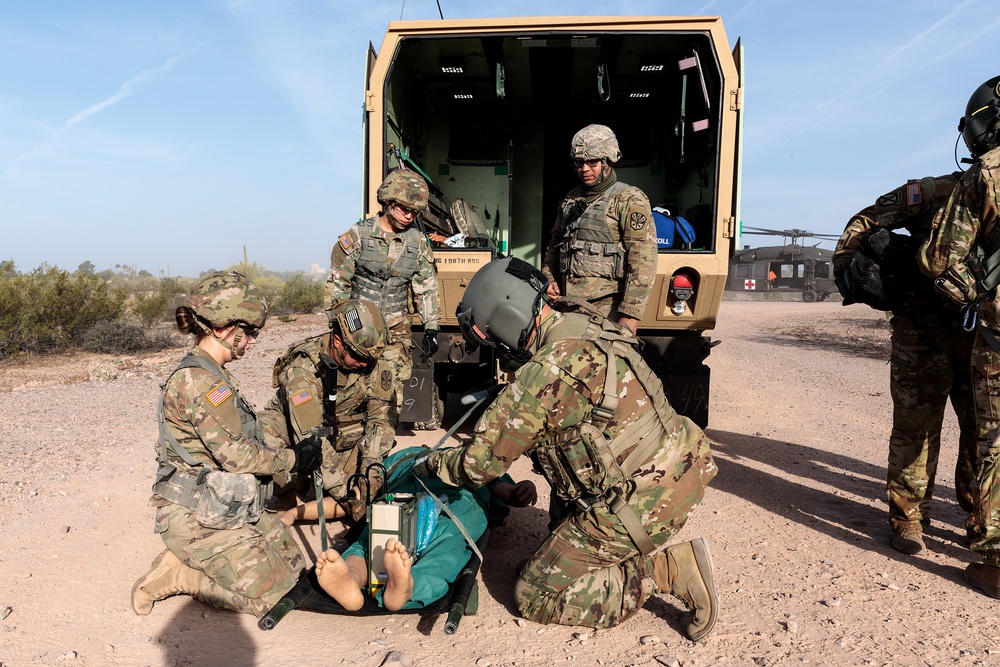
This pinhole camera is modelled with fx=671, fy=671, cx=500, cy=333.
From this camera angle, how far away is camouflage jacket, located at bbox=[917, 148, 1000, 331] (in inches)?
99.1

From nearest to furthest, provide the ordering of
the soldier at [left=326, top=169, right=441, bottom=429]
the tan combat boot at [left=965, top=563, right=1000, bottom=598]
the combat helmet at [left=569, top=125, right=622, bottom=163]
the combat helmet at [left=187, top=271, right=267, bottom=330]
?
the combat helmet at [left=187, top=271, right=267, bottom=330], the tan combat boot at [left=965, top=563, right=1000, bottom=598], the combat helmet at [left=569, top=125, right=622, bottom=163], the soldier at [left=326, top=169, right=441, bottom=429]

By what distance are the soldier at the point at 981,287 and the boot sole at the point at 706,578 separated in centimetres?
114

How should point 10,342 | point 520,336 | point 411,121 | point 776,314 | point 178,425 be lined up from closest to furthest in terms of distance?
point 520,336, point 178,425, point 411,121, point 10,342, point 776,314

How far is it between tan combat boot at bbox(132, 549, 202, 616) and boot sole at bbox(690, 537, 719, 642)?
174cm

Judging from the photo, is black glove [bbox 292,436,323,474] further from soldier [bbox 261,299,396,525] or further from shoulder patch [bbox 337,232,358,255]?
shoulder patch [bbox 337,232,358,255]

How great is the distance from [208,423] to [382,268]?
1839mm

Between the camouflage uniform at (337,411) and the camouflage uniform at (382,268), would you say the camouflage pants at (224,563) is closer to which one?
the camouflage uniform at (337,411)

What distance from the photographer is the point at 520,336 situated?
2.18 metres

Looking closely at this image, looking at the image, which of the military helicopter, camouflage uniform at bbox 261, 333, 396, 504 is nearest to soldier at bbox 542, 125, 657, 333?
camouflage uniform at bbox 261, 333, 396, 504

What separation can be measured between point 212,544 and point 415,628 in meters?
0.78

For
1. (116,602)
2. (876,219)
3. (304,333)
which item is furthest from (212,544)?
(304,333)

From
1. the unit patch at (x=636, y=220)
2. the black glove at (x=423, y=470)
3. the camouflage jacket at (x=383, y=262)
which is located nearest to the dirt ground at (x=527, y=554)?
the black glove at (x=423, y=470)

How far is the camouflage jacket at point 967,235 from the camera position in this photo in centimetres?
252

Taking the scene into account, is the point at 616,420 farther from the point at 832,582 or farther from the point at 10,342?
the point at 10,342
